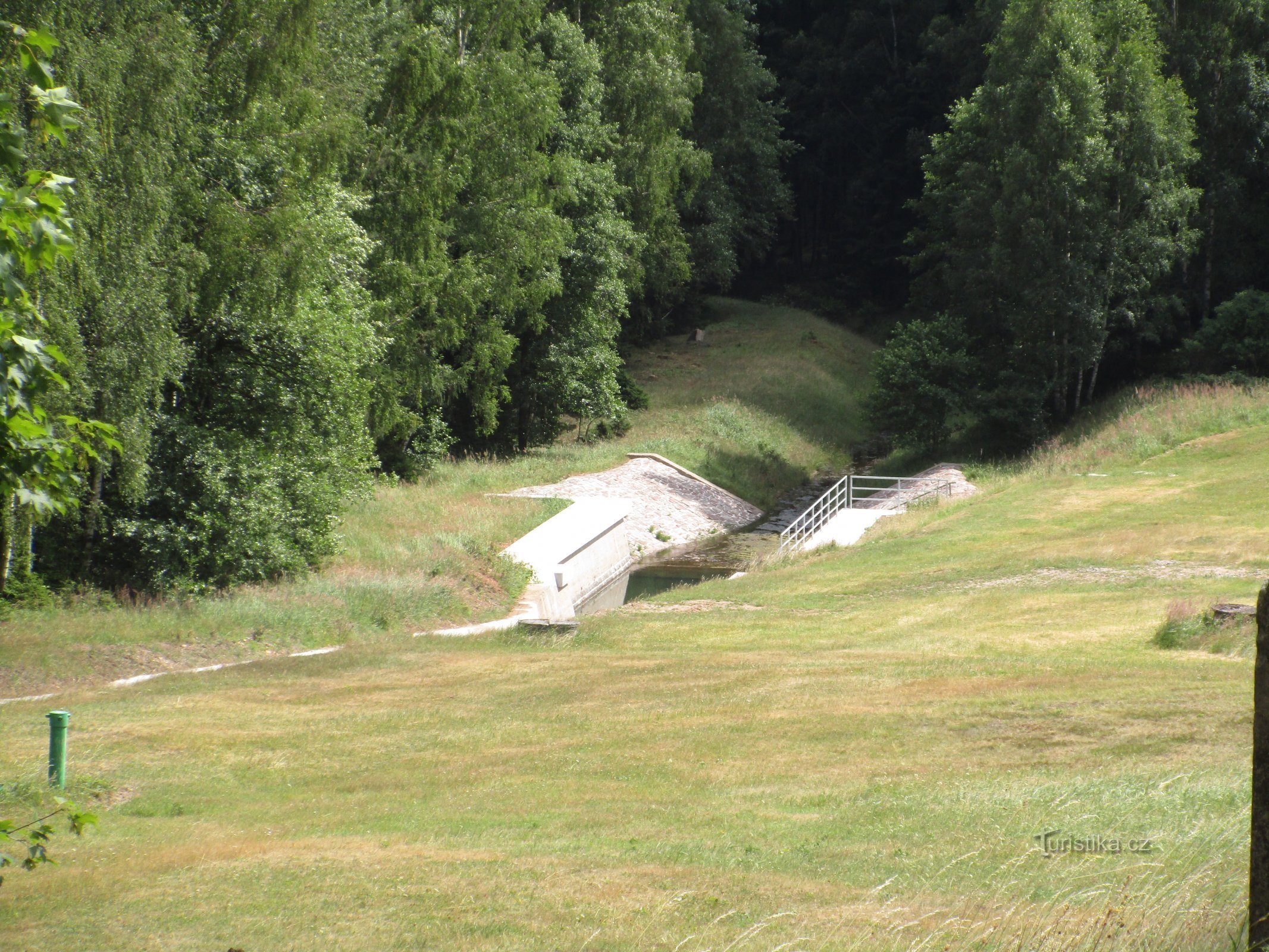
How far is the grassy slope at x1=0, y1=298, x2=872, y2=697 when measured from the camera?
62.7ft

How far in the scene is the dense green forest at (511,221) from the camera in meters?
19.0

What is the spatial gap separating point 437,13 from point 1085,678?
104 feet

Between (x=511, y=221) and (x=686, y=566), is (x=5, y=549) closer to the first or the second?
(x=686, y=566)

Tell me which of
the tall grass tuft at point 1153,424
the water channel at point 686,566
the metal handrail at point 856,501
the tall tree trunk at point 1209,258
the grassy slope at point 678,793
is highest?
the tall tree trunk at point 1209,258

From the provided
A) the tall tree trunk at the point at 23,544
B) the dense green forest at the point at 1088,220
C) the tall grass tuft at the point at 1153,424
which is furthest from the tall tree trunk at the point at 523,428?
the tall tree trunk at the point at 23,544

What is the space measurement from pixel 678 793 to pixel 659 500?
3445 cm

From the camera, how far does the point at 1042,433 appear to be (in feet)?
154

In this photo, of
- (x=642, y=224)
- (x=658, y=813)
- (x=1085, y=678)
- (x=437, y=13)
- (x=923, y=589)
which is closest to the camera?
(x=658, y=813)

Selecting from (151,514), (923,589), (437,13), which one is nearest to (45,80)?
(151,514)

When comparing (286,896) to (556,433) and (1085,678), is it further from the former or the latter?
(556,433)

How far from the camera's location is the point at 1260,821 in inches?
209

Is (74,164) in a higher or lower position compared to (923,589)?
higher

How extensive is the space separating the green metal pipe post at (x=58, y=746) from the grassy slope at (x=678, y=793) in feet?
1.42

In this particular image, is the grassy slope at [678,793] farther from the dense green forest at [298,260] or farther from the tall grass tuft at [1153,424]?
the tall grass tuft at [1153,424]
